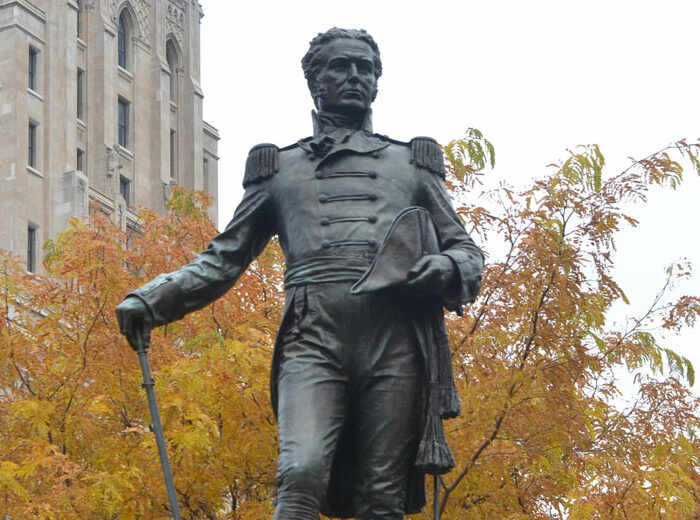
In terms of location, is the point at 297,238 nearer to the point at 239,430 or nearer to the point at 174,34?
the point at 239,430

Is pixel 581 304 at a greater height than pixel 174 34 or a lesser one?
lesser

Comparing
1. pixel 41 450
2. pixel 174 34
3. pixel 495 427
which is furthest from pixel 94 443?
pixel 174 34

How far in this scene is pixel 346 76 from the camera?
888cm

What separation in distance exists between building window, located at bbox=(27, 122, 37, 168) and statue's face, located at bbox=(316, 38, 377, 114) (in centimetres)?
5509

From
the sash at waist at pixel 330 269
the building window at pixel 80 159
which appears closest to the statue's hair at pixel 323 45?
the sash at waist at pixel 330 269

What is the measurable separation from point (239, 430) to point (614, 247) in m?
4.81

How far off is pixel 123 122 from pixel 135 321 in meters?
64.7

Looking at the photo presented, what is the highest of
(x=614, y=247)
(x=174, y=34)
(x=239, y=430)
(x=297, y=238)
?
(x=174, y=34)

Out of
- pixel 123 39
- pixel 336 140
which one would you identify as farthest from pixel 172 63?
pixel 336 140

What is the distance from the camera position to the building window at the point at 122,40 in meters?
71.8

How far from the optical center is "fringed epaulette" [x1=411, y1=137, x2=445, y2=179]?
29.0 ft

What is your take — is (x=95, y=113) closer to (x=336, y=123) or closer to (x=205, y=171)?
(x=205, y=171)

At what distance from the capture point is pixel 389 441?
26.9ft

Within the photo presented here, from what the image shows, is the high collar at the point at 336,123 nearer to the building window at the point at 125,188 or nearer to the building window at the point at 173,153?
the building window at the point at 125,188
